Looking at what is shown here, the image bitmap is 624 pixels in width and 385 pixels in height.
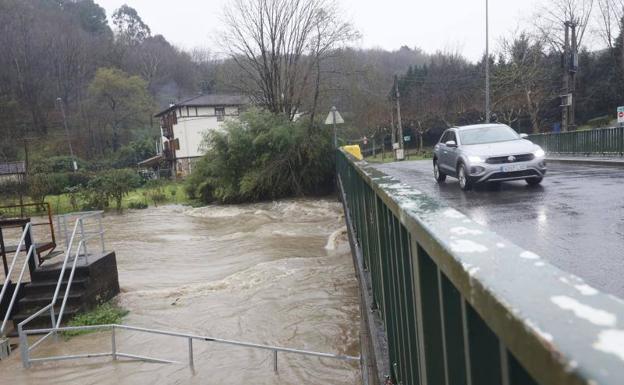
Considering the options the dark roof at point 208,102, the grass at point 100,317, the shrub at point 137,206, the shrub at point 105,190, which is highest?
the dark roof at point 208,102

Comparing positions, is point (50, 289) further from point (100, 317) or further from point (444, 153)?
point (444, 153)

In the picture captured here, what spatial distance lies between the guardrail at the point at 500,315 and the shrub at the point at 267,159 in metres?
27.3

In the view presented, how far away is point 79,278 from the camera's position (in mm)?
12031

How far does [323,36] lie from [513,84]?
2000cm

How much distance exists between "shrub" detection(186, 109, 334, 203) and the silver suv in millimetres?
16094

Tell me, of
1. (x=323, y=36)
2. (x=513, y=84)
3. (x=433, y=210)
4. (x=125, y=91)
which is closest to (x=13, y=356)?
(x=433, y=210)

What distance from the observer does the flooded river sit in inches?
317

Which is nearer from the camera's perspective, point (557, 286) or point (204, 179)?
point (557, 286)

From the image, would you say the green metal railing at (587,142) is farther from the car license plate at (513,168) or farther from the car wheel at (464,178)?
the car wheel at (464,178)

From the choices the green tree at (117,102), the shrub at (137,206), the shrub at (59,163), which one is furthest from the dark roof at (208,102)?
the shrub at (137,206)

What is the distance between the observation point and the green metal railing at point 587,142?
1888 centimetres

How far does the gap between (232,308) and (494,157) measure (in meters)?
7.15

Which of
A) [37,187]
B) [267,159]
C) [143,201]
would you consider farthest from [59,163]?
[267,159]

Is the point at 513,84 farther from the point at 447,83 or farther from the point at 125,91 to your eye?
the point at 125,91
